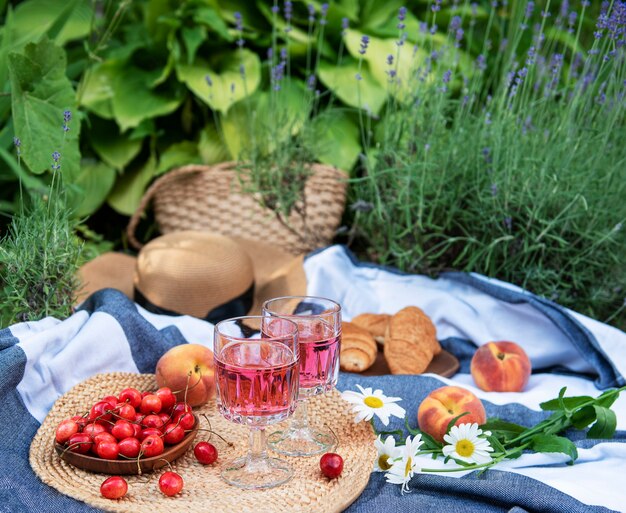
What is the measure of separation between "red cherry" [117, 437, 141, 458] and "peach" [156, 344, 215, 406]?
9.3 inches

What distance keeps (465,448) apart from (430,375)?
1.32 ft

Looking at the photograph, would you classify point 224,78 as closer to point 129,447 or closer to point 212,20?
point 212,20

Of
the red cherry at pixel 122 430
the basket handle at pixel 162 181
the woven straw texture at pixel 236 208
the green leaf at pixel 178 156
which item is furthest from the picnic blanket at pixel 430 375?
the green leaf at pixel 178 156

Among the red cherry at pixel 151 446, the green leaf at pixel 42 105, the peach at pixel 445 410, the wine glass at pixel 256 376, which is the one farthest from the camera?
the green leaf at pixel 42 105

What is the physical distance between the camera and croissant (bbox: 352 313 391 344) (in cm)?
197

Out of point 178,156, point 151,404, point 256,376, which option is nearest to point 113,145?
point 178,156

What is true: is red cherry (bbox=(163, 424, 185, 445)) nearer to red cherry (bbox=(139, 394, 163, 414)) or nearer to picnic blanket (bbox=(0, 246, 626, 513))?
red cherry (bbox=(139, 394, 163, 414))

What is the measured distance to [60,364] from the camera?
1.50m

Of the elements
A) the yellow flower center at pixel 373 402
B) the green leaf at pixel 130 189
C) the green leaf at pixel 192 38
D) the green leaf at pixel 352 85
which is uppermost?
the green leaf at pixel 192 38

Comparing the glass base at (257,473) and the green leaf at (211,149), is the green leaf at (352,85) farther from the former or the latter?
the glass base at (257,473)

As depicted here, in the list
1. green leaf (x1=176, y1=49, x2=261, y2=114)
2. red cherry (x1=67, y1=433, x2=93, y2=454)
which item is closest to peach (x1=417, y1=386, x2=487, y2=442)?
red cherry (x1=67, y1=433, x2=93, y2=454)

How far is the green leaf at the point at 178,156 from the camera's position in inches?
115

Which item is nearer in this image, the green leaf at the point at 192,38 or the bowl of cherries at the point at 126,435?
the bowl of cherries at the point at 126,435

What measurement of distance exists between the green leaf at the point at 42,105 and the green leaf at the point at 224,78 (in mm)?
792
